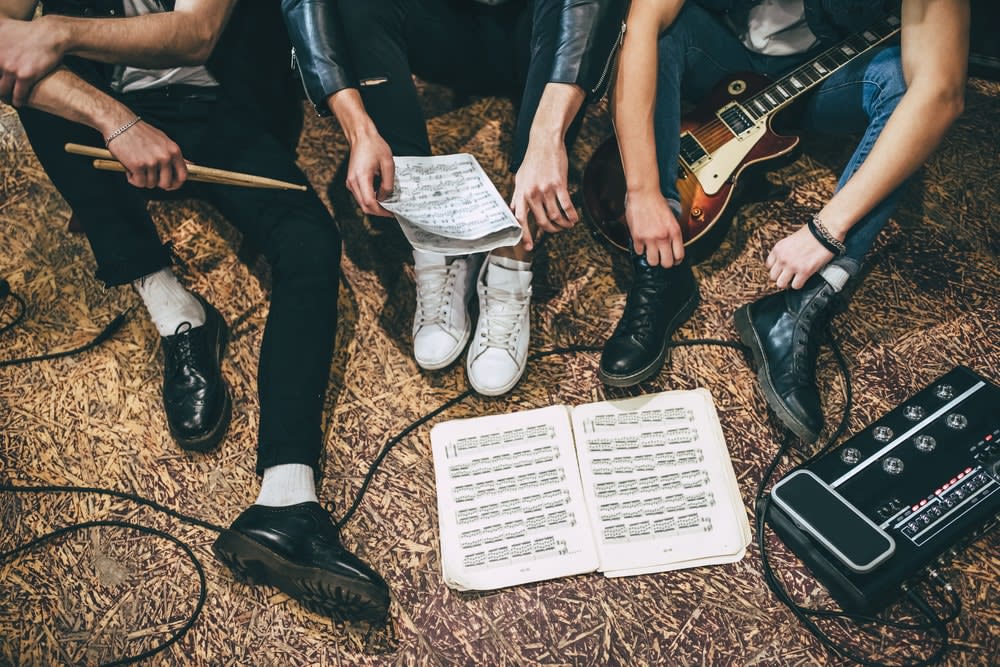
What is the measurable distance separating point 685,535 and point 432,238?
0.94m

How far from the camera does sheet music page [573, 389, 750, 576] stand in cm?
159

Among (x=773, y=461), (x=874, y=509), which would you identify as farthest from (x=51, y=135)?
(x=874, y=509)

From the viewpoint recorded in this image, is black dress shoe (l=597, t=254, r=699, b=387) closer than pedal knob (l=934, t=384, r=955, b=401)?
No

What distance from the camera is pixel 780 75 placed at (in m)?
1.86

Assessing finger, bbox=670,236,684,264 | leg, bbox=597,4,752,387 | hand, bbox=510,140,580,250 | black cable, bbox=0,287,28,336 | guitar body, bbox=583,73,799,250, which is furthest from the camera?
black cable, bbox=0,287,28,336

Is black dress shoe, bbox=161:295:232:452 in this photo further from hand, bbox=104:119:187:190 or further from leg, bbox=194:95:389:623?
hand, bbox=104:119:187:190

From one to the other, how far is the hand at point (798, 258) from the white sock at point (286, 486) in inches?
48.8

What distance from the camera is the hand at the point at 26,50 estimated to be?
4.55 ft

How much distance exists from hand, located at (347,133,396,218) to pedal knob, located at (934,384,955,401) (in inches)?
54.9

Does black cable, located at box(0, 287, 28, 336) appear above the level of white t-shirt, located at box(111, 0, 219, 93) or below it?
below

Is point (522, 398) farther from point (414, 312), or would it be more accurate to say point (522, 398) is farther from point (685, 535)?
point (685, 535)

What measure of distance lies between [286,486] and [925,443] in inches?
58.3

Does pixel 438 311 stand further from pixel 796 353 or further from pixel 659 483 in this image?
pixel 796 353

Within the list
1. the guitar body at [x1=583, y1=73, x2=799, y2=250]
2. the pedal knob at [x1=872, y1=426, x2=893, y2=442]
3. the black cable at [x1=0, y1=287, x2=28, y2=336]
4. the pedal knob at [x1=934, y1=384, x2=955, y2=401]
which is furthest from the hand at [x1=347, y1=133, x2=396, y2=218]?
the pedal knob at [x1=934, y1=384, x2=955, y2=401]
